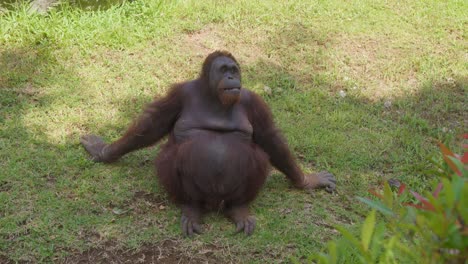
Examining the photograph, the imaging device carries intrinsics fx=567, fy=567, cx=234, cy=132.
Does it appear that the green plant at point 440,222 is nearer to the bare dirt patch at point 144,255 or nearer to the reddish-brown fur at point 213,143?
the bare dirt patch at point 144,255

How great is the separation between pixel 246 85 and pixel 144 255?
247cm

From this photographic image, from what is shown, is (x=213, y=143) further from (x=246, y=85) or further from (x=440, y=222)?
(x=440, y=222)

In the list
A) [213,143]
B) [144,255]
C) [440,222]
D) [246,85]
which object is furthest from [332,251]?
[246,85]

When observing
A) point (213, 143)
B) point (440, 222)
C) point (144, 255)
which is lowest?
point (144, 255)

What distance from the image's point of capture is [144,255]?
3230 mm

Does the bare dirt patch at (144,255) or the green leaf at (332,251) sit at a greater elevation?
the green leaf at (332,251)

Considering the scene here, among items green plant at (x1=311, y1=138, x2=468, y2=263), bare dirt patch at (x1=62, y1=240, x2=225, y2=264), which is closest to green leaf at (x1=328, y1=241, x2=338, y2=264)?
green plant at (x1=311, y1=138, x2=468, y2=263)

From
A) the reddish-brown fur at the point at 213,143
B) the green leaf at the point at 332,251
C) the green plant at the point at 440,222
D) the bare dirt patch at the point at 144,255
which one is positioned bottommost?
the bare dirt patch at the point at 144,255

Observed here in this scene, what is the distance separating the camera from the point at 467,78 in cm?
561

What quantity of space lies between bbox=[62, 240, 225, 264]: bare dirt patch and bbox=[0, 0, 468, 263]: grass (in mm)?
41

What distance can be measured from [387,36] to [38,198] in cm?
411

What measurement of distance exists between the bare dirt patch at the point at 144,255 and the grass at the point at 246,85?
0.14ft

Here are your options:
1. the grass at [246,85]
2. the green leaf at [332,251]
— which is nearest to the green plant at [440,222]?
the green leaf at [332,251]

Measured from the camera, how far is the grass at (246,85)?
347 cm
